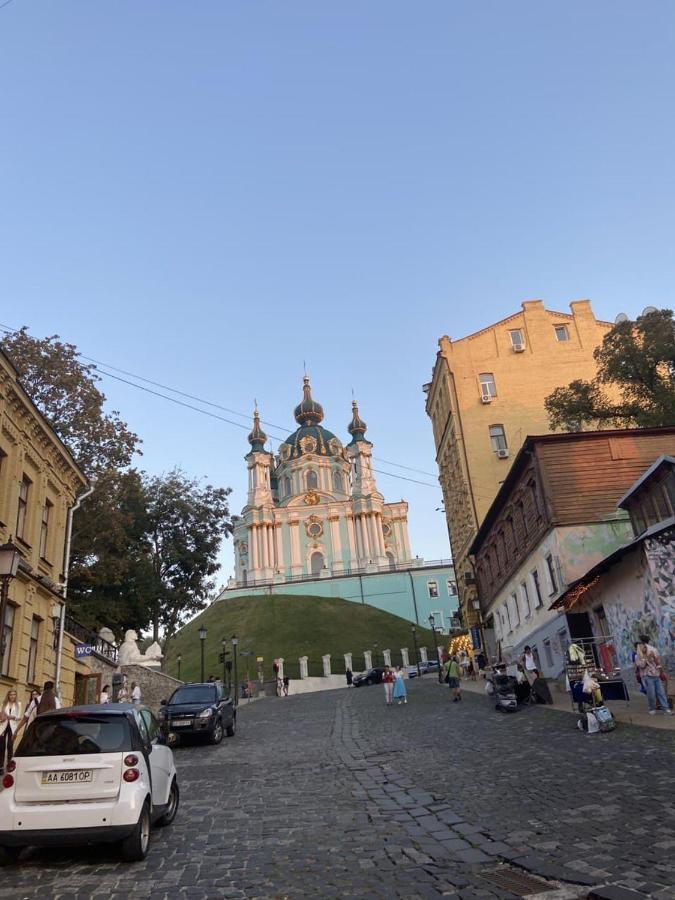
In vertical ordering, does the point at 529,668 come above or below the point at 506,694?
above

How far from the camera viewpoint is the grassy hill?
222ft

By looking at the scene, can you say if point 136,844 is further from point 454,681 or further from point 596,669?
point 454,681

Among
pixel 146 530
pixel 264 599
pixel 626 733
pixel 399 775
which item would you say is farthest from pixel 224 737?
pixel 264 599

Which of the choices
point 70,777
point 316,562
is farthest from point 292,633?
point 70,777

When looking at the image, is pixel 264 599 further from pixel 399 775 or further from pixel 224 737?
pixel 399 775

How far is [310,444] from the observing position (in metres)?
118

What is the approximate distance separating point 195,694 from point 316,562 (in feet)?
279

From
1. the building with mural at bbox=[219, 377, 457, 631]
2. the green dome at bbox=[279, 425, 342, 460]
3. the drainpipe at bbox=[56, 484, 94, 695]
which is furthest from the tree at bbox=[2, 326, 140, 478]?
the green dome at bbox=[279, 425, 342, 460]

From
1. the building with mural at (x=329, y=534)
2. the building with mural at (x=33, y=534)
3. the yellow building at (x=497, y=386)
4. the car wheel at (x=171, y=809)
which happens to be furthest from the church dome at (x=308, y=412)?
the car wheel at (x=171, y=809)

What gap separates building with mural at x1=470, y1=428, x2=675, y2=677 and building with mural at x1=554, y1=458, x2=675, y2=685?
3.48 feet

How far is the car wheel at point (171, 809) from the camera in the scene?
8.20m

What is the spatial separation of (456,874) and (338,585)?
303 ft

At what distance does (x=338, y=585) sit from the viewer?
9662cm

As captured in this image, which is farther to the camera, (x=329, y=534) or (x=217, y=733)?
(x=329, y=534)
